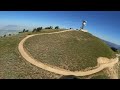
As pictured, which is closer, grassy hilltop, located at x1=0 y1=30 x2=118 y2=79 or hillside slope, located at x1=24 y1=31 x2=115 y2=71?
grassy hilltop, located at x1=0 y1=30 x2=118 y2=79

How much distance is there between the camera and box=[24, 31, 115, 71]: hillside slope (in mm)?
27250

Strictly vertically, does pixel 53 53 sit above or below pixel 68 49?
above

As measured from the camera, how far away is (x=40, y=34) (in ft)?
121

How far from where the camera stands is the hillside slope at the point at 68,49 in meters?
27.2

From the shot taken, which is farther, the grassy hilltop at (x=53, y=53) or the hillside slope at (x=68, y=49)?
the hillside slope at (x=68, y=49)

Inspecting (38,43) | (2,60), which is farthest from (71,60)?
(2,60)

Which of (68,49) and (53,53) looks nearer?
(53,53)

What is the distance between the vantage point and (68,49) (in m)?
32.4

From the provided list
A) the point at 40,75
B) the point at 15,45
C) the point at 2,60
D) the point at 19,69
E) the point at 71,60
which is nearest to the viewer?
the point at 40,75
